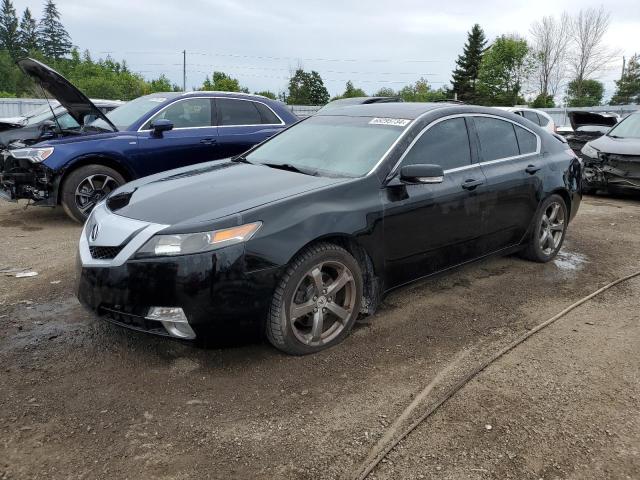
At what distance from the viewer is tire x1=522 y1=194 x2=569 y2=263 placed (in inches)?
197

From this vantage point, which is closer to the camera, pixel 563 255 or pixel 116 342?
pixel 116 342

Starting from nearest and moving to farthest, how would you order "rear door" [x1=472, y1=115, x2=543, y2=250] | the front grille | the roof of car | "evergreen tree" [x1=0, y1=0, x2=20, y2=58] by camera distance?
the front grille
the roof of car
"rear door" [x1=472, y1=115, x2=543, y2=250]
"evergreen tree" [x1=0, y1=0, x2=20, y2=58]

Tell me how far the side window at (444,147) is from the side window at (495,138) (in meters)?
0.20

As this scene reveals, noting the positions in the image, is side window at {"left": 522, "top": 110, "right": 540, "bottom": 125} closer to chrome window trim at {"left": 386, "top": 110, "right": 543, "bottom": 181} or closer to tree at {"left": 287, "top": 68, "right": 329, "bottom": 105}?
chrome window trim at {"left": 386, "top": 110, "right": 543, "bottom": 181}

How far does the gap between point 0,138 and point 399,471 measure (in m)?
8.33

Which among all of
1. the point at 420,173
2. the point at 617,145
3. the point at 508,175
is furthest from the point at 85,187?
the point at 617,145

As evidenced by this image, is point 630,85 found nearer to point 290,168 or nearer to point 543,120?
point 543,120

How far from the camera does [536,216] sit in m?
4.90

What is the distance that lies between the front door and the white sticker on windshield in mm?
162

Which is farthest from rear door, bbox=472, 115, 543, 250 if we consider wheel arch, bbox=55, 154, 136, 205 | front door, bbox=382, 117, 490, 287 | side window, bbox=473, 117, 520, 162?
wheel arch, bbox=55, 154, 136, 205

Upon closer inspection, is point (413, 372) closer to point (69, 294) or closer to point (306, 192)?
point (306, 192)

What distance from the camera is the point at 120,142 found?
6672mm

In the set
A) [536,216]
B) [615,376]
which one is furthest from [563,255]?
[615,376]

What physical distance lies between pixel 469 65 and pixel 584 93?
53.3ft
